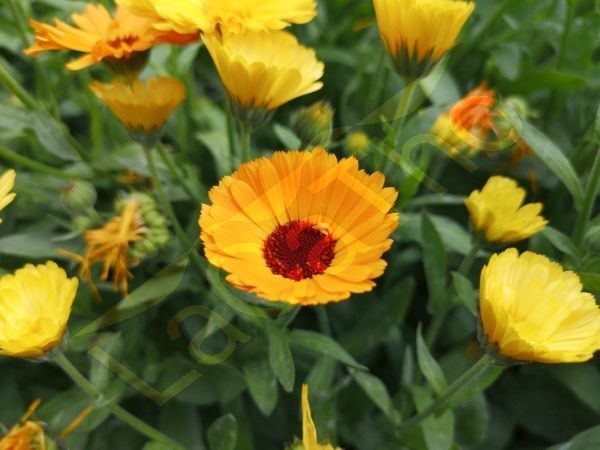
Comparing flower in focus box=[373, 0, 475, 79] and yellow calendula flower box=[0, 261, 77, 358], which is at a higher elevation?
flower in focus box=[373, 0, 475, 79]

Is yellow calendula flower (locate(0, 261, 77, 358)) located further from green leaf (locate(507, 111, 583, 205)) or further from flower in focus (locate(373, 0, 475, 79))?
green leaf (locate(507, 111, 583, 205))

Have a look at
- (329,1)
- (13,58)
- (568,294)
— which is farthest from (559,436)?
(13,58)

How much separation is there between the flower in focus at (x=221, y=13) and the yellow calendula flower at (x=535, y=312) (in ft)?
1.05

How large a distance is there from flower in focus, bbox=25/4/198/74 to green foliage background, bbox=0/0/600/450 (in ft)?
0.42

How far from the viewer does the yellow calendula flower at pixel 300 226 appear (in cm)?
60

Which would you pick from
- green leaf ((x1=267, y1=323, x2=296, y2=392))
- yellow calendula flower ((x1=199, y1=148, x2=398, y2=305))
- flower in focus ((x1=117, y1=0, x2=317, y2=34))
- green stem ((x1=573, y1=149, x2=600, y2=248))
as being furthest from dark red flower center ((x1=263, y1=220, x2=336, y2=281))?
green stem ((x1=573, y1=149, x2=600, y2=248))

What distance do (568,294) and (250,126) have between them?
0.36 m

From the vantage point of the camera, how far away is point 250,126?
2.49 ft

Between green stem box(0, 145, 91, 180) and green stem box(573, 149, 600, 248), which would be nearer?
green stem box(573, 149, 600, 248)

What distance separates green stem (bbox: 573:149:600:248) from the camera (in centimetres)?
79

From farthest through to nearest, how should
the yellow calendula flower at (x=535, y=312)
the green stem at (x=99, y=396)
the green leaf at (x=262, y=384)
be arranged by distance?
1. the green leaf at (x=262, y=384)
2. the green stem at (x=99, y=396)
3. the yellow calendula flower at (x=535, y=312)

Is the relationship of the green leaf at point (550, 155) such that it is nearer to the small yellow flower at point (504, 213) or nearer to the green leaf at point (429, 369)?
the small yellow flower at point (504, 213)

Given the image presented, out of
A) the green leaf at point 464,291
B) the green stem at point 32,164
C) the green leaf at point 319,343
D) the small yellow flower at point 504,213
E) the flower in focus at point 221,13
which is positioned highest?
the flower in focus at point 221,13

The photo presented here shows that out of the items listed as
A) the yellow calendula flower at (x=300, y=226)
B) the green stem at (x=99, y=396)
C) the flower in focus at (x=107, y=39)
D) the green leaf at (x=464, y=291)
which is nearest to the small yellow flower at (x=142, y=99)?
the flower in focus at (x=107, y=39)
